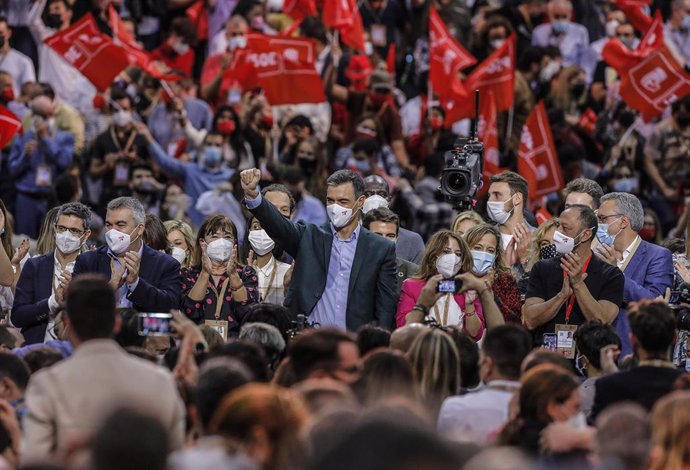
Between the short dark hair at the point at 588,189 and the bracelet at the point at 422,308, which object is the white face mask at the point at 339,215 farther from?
the short dark hair at the point at 588,189

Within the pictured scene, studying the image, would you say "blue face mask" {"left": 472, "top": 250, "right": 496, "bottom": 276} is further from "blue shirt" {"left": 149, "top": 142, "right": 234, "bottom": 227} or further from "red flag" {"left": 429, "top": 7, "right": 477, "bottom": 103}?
Answer: "red flag" {"left": 429, "top": 7, "right": 477, "bottom": 103}

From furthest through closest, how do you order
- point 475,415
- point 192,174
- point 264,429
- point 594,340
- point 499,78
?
point 499,78
point 192,174
point 594,340
point 475,415
point 264,429

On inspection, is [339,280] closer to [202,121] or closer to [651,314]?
[651,314]

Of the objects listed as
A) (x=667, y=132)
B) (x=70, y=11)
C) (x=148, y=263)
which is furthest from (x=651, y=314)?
(x=70, y=11)

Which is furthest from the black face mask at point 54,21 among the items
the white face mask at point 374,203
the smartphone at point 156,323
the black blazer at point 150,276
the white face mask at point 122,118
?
the smartphone at point 156,323

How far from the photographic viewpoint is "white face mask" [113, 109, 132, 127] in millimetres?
17098

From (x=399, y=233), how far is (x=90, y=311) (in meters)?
6.02

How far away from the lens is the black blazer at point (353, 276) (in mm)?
11305

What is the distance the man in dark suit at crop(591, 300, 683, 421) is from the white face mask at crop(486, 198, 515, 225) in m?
3.88

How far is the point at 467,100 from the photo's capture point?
17.7 meters

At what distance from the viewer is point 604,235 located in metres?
11.9

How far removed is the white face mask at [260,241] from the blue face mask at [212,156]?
4403mm

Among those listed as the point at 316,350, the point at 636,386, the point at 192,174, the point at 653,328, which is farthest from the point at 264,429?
the point at 192,174

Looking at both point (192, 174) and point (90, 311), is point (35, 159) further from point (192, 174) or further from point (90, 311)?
point (90, 311)
